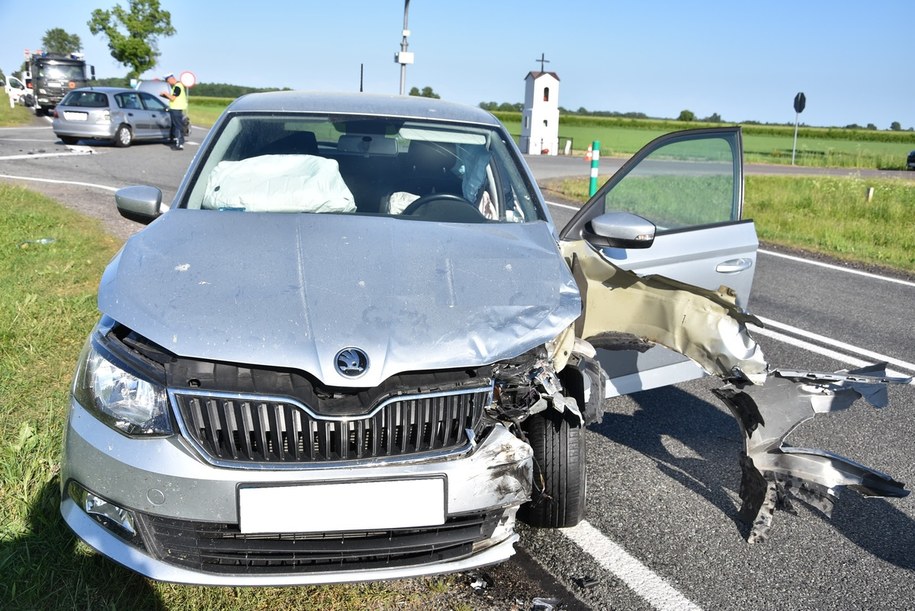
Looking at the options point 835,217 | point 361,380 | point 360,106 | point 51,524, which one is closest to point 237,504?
point 361,380

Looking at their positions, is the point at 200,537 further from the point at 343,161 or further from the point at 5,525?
the point at 343,161

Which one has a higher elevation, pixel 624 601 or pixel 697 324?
pixel 697 324

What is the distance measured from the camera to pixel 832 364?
5.89 metres

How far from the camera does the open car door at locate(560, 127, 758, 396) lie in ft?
13.5

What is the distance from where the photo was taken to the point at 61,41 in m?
121

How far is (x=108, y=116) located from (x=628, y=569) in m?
21.6

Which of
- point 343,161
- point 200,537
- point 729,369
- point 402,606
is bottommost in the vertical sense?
point 402,606

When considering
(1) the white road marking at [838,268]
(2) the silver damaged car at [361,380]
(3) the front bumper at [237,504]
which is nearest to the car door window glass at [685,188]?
(2) the silver damaged car at [361,380]

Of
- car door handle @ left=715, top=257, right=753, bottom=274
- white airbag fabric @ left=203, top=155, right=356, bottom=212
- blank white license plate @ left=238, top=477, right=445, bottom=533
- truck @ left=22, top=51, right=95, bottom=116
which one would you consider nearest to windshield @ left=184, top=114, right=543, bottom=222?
white airbag fabric @ left=203, top=155, right=356, bottom=212

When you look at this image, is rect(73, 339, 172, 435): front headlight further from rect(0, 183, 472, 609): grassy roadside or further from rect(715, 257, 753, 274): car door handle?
rect(715, 257, 753, 274): car door handle

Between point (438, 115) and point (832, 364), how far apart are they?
11.0 feet

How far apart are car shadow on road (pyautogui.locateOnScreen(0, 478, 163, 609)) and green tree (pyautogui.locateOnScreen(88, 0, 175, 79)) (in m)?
60.3

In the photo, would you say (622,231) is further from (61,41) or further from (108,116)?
(61,41)

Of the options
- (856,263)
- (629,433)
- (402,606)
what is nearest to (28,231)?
(629,433)
